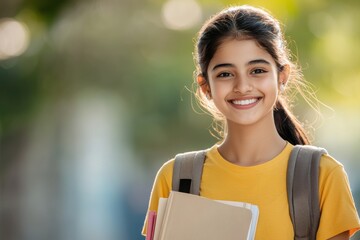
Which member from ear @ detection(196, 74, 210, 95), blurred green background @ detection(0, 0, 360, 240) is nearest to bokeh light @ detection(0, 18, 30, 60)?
blurred green background @ detection(0, 0, 360, 240)

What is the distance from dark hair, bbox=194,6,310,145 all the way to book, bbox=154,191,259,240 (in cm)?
54

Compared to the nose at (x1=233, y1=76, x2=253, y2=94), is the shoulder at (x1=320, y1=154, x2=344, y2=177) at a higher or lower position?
lower

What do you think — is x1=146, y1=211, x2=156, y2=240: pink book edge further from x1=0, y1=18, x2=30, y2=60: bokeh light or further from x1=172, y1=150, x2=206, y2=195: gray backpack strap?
x1=0, y1=18, x2=30, y2=60: bokeh light

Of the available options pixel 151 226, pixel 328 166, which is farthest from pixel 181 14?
pixel 151 226

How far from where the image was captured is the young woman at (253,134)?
109 inches

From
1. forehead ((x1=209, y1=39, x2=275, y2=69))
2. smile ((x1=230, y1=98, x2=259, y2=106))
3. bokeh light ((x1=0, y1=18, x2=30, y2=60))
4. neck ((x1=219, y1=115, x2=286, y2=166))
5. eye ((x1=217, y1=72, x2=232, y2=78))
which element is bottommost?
neck ((x1=219, y1=115, x2=286, y2=166))

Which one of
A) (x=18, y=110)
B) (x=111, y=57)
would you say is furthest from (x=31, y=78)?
(x=111, y=57)

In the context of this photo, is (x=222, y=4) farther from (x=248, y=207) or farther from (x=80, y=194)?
(x=248, y=207)

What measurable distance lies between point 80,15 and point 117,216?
2272 millimetres

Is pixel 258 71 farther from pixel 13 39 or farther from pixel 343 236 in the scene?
pixel 13 39

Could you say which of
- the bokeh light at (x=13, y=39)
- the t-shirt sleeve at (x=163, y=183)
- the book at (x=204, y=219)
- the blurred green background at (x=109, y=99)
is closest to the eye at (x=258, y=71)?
the t-shirt sleeve at (x=163, y=183)

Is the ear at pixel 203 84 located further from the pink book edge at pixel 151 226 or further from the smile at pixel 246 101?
the pink book edge at pixel 151 226

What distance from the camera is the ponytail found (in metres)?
3.12

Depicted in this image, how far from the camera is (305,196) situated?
109 inches
